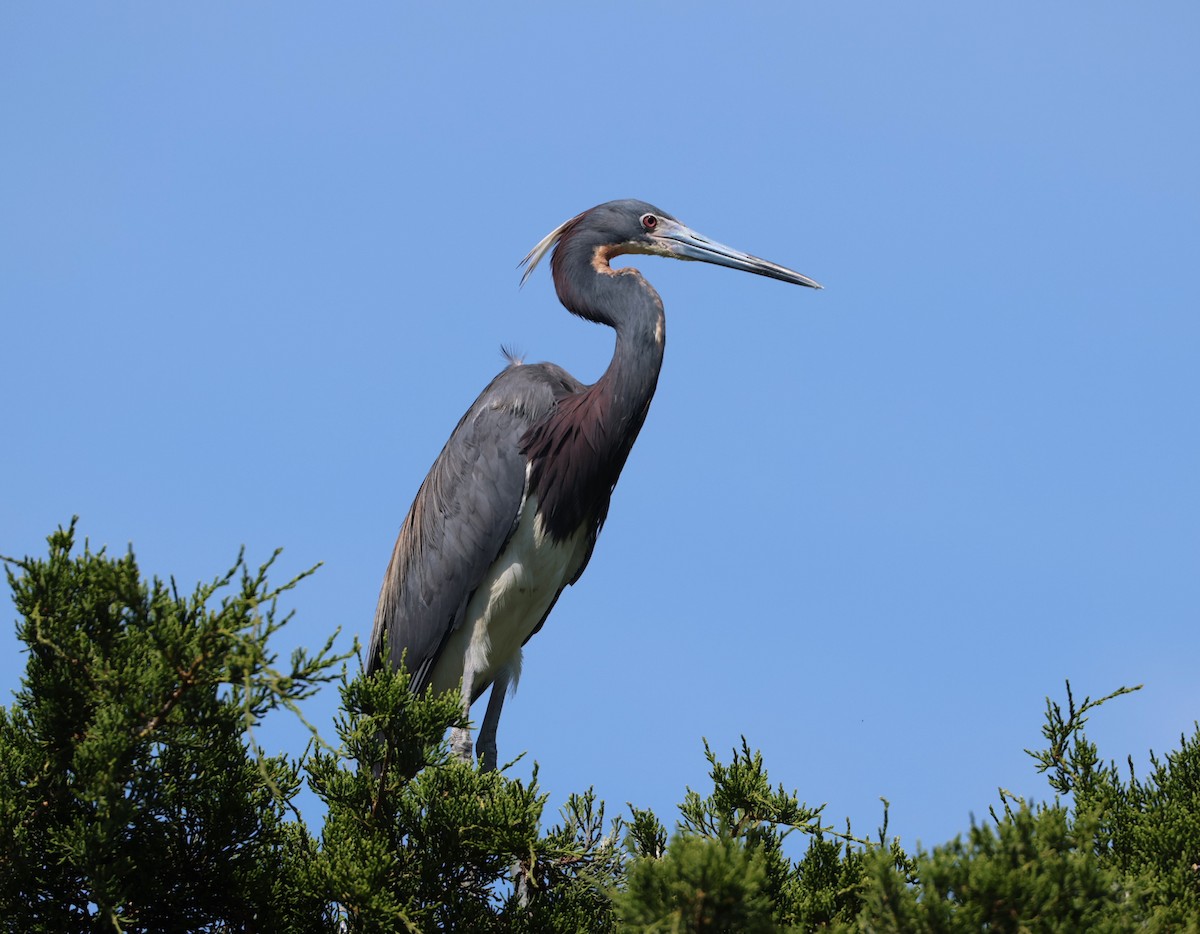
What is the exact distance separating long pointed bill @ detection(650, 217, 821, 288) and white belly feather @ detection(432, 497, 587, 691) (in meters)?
1.84

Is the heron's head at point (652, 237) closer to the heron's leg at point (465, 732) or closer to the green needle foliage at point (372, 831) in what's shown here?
the heron's leg at point (465, 732)

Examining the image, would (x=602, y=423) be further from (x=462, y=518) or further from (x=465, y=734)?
(x=465, y=734)

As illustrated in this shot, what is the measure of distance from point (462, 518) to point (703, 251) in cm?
215

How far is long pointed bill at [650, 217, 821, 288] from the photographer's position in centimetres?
745

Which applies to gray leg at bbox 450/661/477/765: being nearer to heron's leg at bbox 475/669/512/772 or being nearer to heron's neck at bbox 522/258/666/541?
heron's leg at bbox 475/669/512/772

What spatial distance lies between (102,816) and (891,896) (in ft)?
6.77

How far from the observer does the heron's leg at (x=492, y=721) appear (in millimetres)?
6531

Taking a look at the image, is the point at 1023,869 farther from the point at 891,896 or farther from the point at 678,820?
the point at 678,820

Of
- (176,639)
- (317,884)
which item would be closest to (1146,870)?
(317,884)

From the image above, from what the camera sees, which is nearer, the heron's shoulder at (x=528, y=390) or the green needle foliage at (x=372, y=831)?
the green needle foliage at (x=372, y=831)

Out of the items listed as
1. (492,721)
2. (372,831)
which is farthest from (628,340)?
(372,831)

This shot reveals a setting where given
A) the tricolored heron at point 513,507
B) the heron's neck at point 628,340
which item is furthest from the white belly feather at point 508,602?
the heron's neck at point 628,340

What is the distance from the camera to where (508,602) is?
6508 millimetres

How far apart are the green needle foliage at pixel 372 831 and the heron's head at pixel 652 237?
359 centimetres
